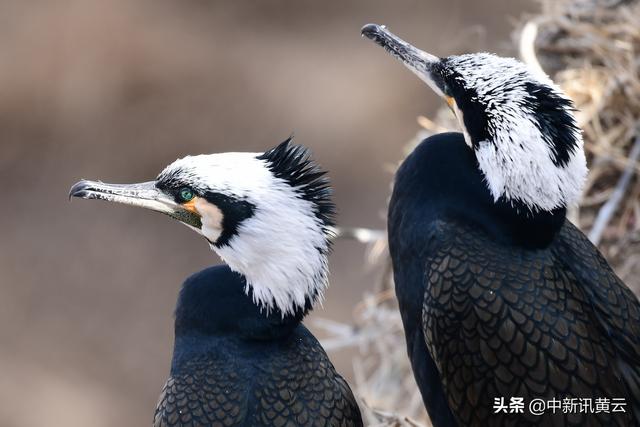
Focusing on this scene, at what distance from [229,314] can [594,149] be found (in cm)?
170

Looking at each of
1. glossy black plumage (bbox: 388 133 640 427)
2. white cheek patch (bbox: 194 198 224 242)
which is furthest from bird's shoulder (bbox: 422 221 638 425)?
white cheek patch (bbox: 194 198 224 242)

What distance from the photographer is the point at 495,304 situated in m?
2.56

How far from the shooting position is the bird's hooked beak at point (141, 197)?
2566 mm

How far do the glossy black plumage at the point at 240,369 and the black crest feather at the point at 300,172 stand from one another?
277 millimetres

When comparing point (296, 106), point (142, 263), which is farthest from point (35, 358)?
point (296, 106)

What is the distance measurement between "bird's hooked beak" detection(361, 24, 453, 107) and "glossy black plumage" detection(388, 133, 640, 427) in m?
0.15

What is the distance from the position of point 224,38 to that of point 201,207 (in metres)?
5.25

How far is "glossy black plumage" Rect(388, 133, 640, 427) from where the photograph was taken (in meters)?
2.55

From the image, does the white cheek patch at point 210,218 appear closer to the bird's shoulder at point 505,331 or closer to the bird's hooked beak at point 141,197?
the bird's hooked beak at point 141,197

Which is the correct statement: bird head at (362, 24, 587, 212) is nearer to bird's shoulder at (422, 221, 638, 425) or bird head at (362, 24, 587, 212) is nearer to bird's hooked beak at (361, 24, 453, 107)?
bird's hooked beak at (361, 24, 453, 107)

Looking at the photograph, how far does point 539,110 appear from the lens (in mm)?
2574

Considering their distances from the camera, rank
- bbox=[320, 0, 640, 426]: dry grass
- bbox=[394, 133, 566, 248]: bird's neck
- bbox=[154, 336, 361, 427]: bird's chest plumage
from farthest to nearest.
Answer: bbox=[320, 0, 640, 426]: dry grass
bbox=[394, 133, 566, 248]: bird's neck
bbox=[154, 336, 361, 427]: bird's chest plumage

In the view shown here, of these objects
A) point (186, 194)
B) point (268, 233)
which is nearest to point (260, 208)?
point (268, 233)

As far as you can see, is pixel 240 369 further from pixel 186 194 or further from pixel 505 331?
pixel 505 331
